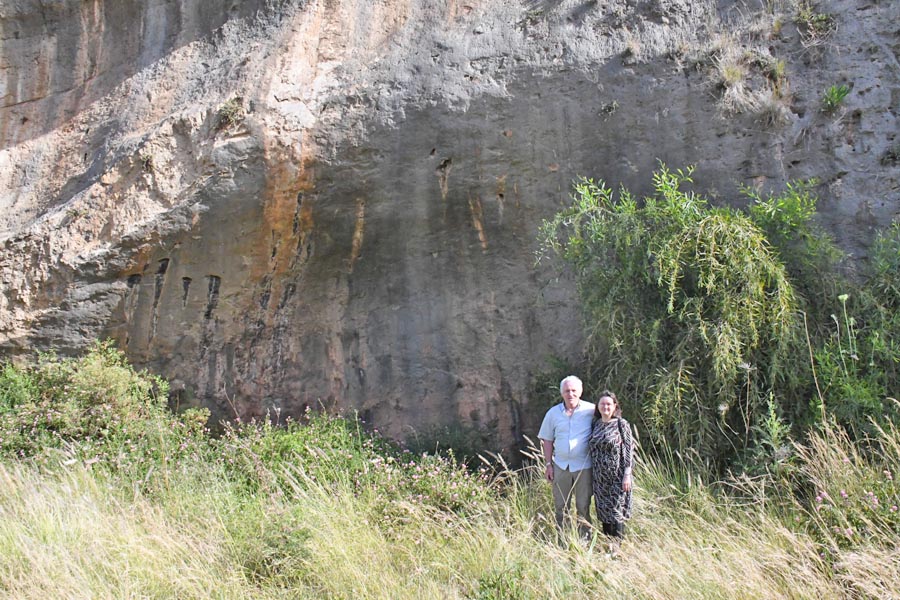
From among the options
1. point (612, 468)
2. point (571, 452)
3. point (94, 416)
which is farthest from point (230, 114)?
point (612, 468)

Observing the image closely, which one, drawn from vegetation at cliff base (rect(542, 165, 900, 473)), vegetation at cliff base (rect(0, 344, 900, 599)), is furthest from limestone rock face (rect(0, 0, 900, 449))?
vegetation at cliff base (rect(542, 165, 900, 473))

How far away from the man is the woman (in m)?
0.12

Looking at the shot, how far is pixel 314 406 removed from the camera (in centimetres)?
782

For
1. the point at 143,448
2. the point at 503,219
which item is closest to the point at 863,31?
the point at 503,219

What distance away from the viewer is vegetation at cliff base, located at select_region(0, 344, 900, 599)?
429cm

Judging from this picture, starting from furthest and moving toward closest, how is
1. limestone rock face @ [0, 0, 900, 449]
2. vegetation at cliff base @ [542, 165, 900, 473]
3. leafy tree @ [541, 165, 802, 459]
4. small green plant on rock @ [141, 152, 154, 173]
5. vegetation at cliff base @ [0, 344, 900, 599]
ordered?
1. small green plant on rock @ [141, 152, 154, 173]
2. limestone rock face @ [0, 0, 900, 449]
3. leafy tree @ [541, 165, 802, 459]
4. vegetation at cliff base @ [542, 165, 900, 473]
5. vegetation at cliff base @ [0, 344, 900, 599]

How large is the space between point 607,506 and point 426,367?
10.7 ft

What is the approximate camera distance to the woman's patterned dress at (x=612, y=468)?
15.8 feet

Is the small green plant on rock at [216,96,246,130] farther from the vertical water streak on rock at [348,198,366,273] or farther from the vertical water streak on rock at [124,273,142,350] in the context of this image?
the vertical water streak on rock at [124,273,142,350]

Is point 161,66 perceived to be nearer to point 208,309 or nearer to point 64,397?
point 208,309

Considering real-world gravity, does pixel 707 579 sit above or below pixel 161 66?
below

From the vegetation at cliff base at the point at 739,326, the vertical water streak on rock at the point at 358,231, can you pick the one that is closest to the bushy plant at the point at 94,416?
the vertical water streak on rock at the point at 358,231

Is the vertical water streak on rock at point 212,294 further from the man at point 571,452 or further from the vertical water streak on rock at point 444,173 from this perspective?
the man at point 571,452

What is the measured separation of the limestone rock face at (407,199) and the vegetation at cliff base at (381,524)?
103cm
